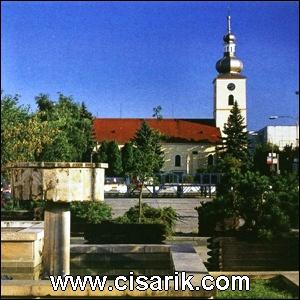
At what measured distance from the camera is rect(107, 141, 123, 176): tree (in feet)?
179

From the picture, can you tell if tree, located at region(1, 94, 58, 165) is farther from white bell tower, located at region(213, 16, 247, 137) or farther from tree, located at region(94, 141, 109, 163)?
white bell tower, located at region(213, 16, 247, 137)

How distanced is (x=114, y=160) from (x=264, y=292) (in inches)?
1961

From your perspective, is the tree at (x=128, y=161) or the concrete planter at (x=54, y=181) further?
the tree at (x=128, y=161)

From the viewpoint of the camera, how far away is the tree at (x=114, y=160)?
179 feet

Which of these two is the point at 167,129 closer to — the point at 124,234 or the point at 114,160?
the point at 114,160

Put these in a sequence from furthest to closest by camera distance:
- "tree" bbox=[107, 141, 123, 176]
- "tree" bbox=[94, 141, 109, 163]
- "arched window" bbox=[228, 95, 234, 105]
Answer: "arched window" bbox=[228, 95, 234, 105]
"tree" bbox=[94, 141, 109, 163]
"tree" bbox=[107, 141, 123, 176]

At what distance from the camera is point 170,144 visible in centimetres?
7769

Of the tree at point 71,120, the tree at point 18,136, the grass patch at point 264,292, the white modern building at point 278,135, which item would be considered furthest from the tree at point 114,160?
the grass patch at point 264,292

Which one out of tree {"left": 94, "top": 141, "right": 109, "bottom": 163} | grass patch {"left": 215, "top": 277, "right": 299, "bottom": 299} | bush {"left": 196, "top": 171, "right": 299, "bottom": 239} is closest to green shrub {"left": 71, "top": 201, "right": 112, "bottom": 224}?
bush {"left": 196, "top": 171, "right": 299, "bottom": 239}

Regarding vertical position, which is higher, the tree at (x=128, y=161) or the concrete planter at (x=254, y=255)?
the tree at (x=128, y=161)

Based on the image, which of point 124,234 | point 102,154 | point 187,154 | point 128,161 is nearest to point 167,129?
point 187,154

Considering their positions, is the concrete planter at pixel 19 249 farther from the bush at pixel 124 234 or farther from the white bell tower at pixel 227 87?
the white bell tower at pixel 227 87

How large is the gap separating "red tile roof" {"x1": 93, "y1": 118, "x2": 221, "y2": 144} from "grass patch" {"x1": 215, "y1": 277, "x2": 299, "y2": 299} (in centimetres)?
6714

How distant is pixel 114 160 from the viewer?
57.0 metres
